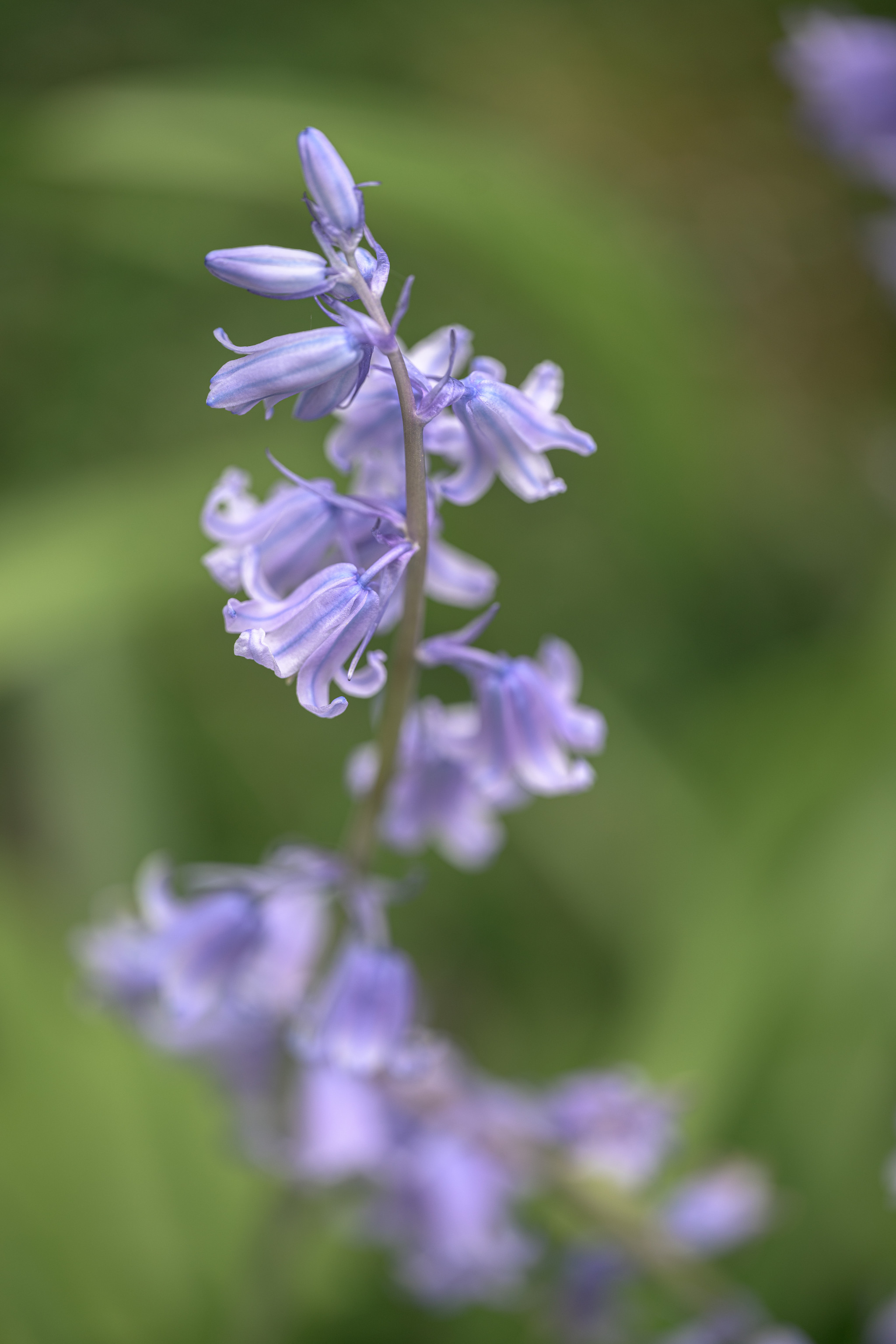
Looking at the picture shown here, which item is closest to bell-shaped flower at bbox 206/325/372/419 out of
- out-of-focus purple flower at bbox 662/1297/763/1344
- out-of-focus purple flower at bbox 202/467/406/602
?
out-of-focus purple flower at bbox 202/467/406/602

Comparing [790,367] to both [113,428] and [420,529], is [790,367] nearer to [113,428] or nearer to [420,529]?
[113,428]

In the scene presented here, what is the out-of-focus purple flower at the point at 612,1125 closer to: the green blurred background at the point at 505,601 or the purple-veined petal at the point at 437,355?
the green blurred background at the point at 505,601

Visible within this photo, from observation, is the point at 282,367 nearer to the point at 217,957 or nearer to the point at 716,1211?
the point at 217,957

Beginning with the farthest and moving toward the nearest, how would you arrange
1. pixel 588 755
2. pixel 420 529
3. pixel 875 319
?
pixel 875 319
pixel 588 755
pixel 420 529

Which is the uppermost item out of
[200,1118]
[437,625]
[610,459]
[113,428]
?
[113,428]

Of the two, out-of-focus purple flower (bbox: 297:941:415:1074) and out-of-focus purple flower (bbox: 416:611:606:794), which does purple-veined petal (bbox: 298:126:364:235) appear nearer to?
out-of-focus purple flower (bbox: 416:611:606:794)

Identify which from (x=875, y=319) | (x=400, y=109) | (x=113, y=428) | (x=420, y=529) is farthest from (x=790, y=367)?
(x=420, y=529)

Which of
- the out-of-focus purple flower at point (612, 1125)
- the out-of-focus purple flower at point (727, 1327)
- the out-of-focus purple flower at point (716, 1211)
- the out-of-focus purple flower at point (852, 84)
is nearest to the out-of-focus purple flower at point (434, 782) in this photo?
the out-of-focus purple flower at point (612, 1125)
